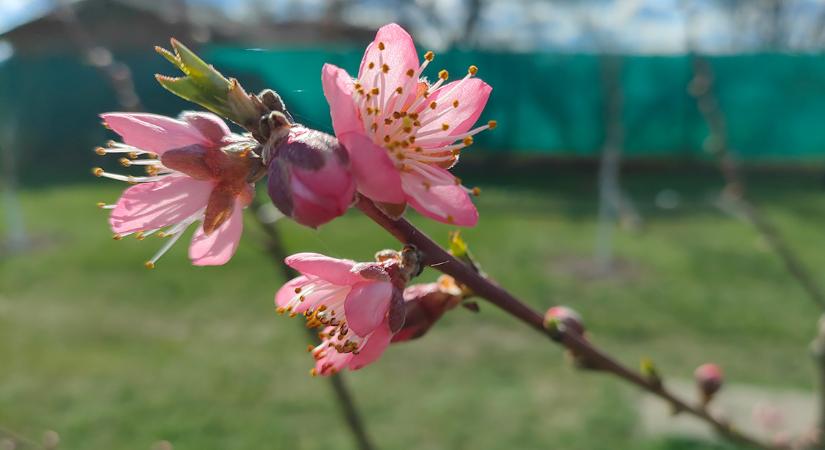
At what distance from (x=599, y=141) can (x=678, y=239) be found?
4234mm

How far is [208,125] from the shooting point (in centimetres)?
71

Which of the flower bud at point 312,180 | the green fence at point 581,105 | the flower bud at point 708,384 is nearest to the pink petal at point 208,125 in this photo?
the flower bud at point 312,180

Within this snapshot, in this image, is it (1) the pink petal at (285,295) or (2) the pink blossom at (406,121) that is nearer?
(2) the pink blossom at (406,121)

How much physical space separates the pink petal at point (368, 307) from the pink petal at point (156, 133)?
216 millimetres

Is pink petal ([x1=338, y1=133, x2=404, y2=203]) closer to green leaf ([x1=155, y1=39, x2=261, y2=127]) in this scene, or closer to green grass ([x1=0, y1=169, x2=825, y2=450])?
green leaf ([x1=155, y1=39, x2=261, y2=127])

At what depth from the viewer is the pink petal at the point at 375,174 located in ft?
1.94

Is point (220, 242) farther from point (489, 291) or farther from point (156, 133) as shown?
point (489, 291)

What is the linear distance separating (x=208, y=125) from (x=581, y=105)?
37.0 feet

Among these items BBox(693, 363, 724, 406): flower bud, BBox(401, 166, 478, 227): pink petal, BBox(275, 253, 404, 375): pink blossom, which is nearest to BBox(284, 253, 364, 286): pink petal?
BBox(275, 253, 404, 375): pink blossom

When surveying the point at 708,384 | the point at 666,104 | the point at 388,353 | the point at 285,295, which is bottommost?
the point at 666,104

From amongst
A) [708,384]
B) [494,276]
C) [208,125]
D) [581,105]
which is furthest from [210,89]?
[581,105]

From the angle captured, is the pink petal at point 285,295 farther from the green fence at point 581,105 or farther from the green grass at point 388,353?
the green fence at point 581,105

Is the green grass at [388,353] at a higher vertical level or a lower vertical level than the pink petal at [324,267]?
lower

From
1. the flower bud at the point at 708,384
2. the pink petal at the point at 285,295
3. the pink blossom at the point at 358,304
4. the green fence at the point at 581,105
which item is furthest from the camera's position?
the green fence at the point at 581,105
